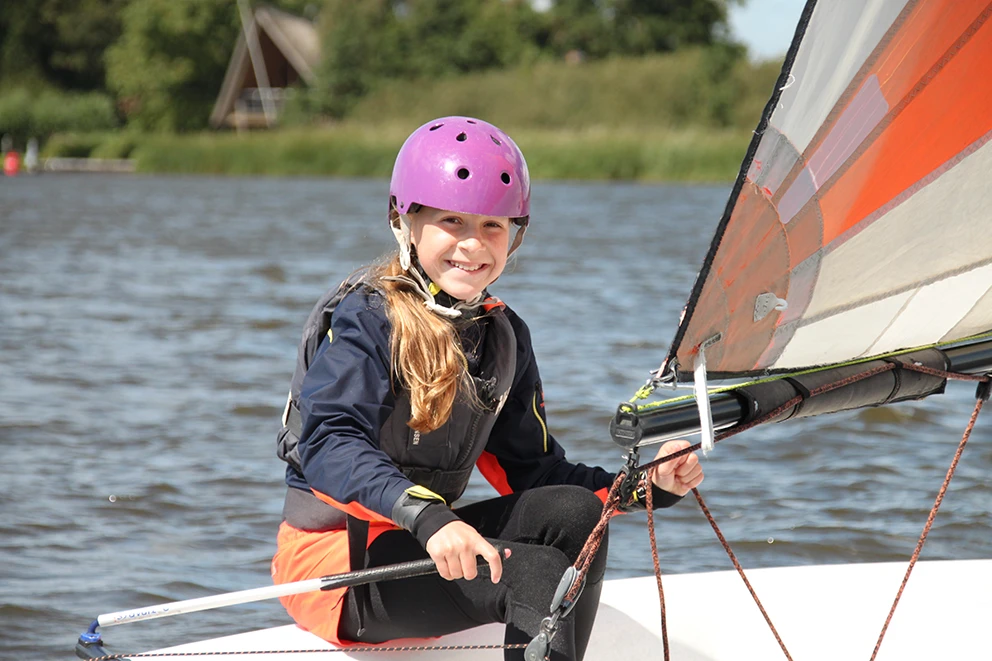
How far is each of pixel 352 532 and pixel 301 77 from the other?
44.9 meters

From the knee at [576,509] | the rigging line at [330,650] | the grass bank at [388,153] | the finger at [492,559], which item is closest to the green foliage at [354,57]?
the grass bank at [388,153]

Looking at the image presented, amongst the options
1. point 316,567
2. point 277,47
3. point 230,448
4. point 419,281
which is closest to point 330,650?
point 316,567

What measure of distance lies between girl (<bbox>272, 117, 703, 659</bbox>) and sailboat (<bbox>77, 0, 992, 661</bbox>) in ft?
0.57

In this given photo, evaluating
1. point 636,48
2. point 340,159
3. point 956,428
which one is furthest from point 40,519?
point 636,48

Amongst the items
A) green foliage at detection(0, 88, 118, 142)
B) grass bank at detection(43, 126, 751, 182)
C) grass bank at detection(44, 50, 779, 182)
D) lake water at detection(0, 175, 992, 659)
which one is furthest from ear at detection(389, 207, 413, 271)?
green foliage at detection(0, 88, 118, 142)

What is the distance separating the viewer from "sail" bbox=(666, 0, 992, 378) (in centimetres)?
158

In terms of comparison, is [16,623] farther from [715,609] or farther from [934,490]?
[934,490]

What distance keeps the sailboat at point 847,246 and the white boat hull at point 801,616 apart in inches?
17.6

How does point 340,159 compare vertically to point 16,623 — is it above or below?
above

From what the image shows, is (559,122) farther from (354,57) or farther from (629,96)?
(354,57)

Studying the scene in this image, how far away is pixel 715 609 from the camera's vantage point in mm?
2500

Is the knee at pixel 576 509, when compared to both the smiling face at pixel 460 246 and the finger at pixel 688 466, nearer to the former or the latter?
the finger at pixel 688 466

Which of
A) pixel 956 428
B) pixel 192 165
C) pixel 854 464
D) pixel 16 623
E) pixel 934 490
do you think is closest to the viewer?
pixel 16 623

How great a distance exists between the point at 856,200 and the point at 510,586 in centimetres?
74
